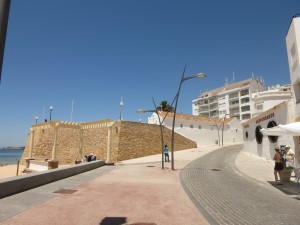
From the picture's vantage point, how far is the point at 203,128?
50219 mm

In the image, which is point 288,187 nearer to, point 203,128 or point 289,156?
point 289,156

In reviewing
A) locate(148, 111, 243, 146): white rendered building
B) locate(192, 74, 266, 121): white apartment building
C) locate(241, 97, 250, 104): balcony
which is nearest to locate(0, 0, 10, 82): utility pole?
locate(148, 111, 243, 146): white rendered building

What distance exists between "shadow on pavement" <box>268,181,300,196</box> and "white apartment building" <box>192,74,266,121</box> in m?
64.7

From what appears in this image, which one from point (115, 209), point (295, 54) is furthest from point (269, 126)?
point (115, 209)

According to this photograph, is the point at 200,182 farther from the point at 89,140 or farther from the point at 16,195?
the point at 89,140

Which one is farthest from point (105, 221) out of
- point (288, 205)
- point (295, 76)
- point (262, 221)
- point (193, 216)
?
point (295, 76)

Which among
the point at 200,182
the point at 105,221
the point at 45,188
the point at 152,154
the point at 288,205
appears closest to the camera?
the point at 105,221

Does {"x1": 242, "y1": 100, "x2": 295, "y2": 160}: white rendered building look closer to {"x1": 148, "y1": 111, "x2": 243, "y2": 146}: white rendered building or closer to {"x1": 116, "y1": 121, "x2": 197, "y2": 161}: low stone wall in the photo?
{"x1": 116, "y1": 121, "x2": 197, "y2": 161}: low stone wall

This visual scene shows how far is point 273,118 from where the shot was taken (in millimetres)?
17531

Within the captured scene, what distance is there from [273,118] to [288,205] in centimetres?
1144

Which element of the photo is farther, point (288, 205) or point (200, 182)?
point (200, 182)

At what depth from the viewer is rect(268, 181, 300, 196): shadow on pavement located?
30.5ft

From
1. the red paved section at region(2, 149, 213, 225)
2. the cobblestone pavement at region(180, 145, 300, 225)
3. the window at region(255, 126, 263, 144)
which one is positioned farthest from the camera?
the window at region(255, 126, 263, 144)

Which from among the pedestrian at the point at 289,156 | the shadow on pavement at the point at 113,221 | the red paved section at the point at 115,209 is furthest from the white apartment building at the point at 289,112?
the shadow on pavement at the point at 113,221
